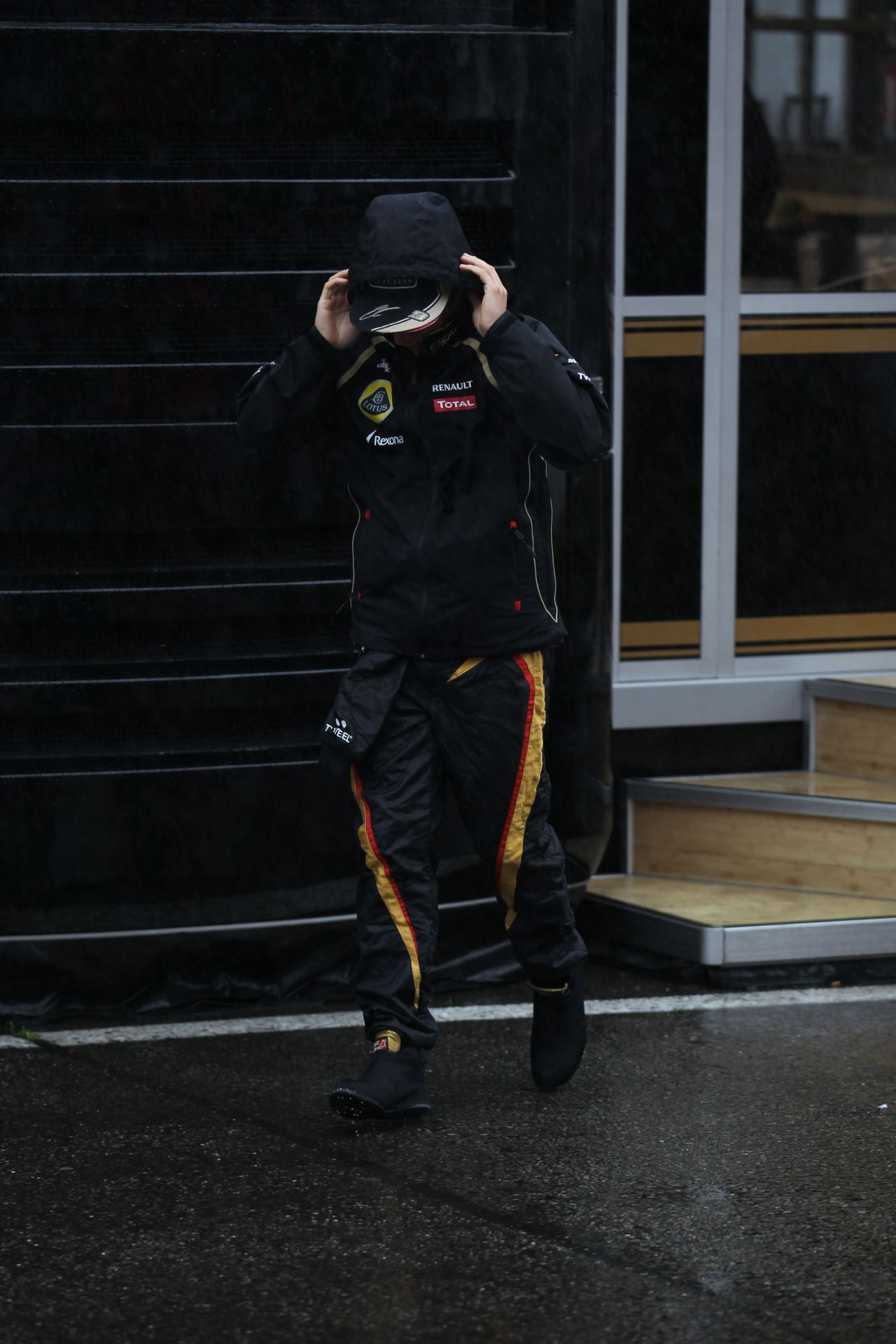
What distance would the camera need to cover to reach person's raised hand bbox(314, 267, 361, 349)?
3.96 meters

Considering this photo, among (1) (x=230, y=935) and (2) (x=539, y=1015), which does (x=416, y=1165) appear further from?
(1) (x=230, y=935)

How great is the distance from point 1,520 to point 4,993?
3.67 feet

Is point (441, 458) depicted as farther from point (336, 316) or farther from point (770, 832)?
point (770, 832)

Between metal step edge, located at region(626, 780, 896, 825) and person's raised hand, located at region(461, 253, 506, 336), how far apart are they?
6.88 ft

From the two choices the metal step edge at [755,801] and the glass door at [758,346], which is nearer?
the metal step edge at [755,801]

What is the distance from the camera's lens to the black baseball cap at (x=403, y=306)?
12.5 ft

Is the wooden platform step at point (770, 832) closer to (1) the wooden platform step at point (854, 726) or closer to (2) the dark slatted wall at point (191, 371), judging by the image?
(1) the wooden platform step at point (854, 726)

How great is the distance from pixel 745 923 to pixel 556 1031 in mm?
1100

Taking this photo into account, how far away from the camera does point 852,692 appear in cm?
582

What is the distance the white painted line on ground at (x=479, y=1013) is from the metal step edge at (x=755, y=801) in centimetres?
54

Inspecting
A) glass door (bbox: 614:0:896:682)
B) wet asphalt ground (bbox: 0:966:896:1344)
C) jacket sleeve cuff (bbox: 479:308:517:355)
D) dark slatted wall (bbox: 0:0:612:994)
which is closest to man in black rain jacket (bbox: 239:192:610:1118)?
jacket sleeve cuff (bbox: 479:308:517:355)

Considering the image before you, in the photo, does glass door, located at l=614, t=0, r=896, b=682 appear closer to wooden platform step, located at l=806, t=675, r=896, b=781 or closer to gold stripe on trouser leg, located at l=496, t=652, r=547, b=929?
wooden platform step, located at l=806, t=675, r=896, b=781

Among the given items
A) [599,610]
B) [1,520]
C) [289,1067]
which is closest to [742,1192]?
[289,1067]

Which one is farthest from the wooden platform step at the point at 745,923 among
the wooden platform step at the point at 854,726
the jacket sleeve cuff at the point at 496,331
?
the jacket sleeve cuff at the point at 496,331
